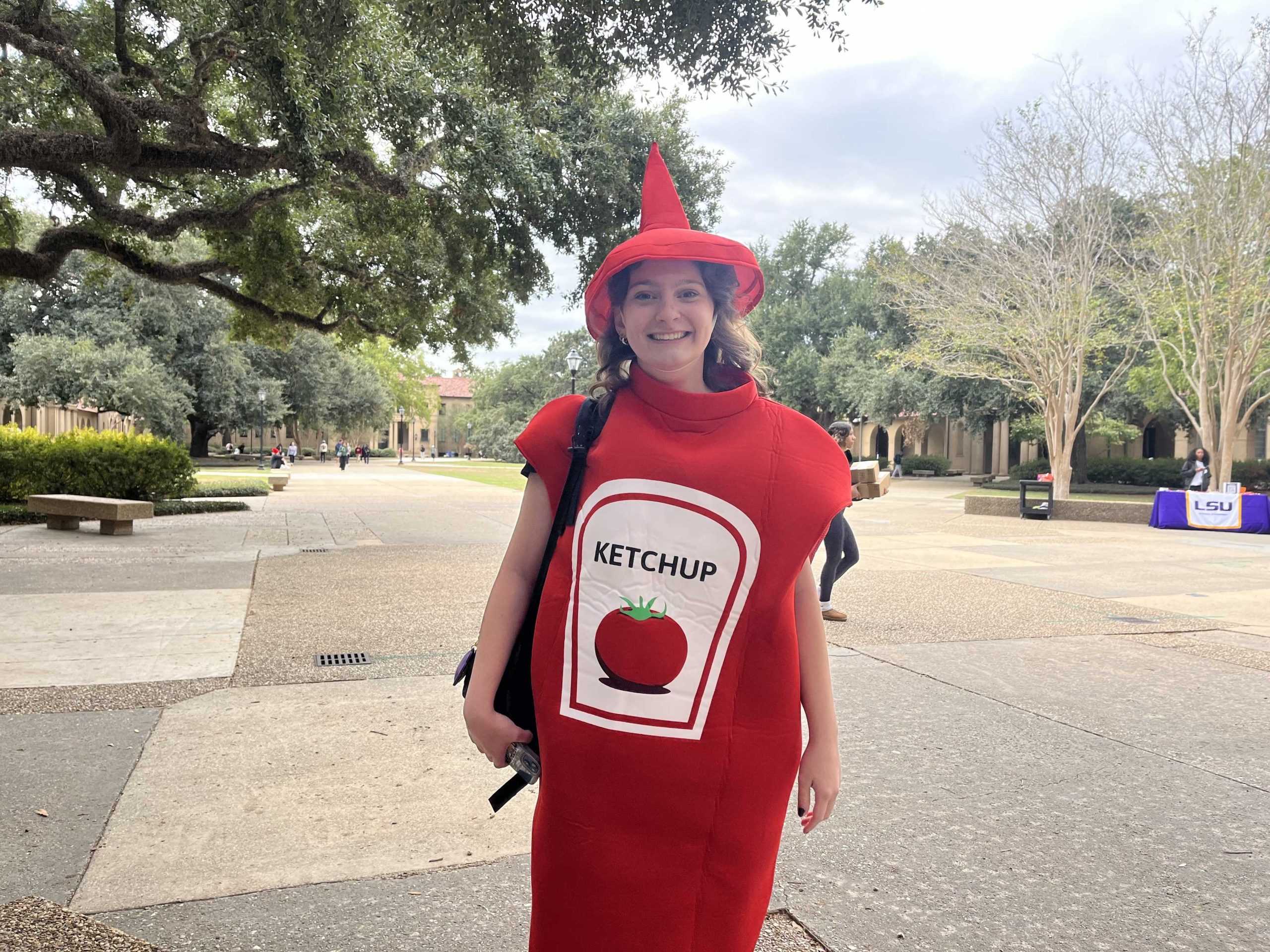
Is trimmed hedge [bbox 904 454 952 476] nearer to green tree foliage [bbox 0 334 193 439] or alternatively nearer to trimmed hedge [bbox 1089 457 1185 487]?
trimmed hedge [bbox 1089 457 1185 487]

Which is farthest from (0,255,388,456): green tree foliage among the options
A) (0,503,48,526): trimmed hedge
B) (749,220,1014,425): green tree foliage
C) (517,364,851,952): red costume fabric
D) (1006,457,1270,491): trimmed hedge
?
(1006,457,1270,491): trimmed hedge

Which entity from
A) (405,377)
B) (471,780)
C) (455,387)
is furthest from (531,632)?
(455,387)

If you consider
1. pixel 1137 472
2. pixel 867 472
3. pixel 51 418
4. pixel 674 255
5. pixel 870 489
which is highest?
pixel 51 418

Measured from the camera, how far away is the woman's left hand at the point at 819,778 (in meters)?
1.68

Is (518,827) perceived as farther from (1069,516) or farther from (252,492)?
(252,492)

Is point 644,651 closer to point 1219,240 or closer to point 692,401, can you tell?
point 692,401

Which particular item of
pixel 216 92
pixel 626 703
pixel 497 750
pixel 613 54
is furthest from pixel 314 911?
pixel 216 92

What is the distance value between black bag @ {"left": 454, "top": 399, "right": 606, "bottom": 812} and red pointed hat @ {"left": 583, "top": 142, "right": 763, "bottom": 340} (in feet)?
0.77

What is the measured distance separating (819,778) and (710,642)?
1.47ft

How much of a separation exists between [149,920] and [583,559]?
187 centimetres

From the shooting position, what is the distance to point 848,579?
30.5 ft

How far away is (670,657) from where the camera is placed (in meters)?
1.44

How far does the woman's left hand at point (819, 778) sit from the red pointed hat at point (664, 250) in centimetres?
88

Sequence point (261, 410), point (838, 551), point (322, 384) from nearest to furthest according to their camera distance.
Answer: point (838, 551) < point (261, 410) < point (322, 384)
